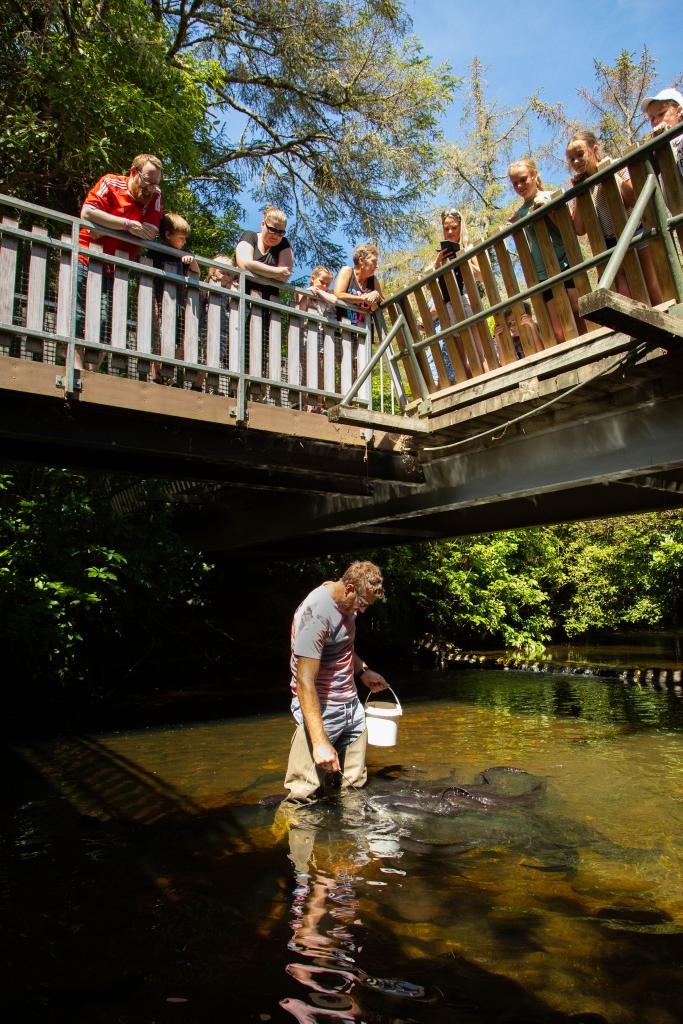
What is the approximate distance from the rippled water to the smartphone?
5.36 m

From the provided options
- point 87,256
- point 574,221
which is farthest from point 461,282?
point 87,256

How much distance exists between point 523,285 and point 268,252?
266cm

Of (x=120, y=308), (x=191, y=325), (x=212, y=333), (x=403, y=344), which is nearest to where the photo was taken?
(x=120, y=308)

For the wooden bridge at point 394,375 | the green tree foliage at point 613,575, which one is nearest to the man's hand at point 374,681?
the wooden bridge at point 394,375

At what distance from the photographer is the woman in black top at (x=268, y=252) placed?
24.1ft

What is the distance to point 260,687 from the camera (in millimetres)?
13734

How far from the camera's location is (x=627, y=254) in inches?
219

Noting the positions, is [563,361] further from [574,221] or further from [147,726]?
[147,726]

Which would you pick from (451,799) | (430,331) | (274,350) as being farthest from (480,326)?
(451,799)

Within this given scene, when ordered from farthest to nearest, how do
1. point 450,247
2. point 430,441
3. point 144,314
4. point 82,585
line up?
point 82,585 < point 450,247 < point 430,441 < point 144,314

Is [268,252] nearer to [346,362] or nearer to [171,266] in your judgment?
[171,266]

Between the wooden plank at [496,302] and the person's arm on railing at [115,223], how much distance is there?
10.1ft

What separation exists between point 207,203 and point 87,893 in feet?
61.1

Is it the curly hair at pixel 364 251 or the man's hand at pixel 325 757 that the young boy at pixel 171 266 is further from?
the man's hand at pixel 325 757
